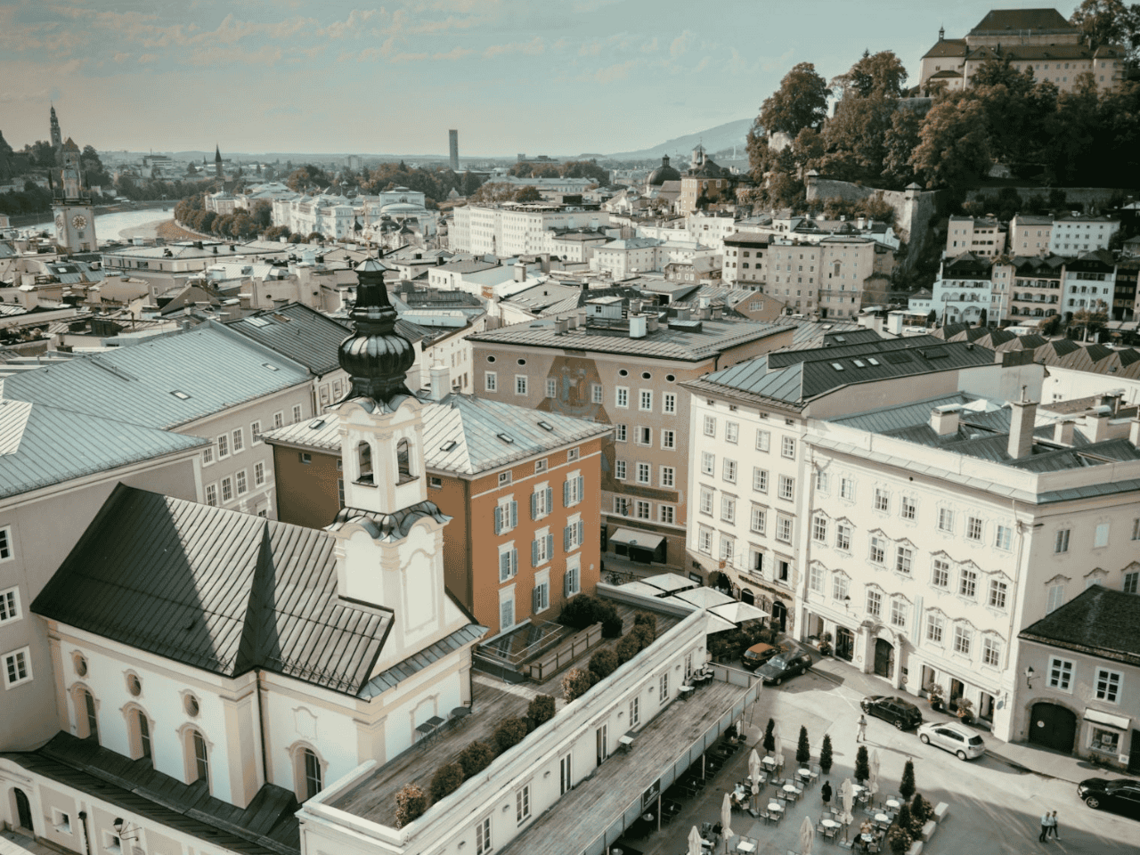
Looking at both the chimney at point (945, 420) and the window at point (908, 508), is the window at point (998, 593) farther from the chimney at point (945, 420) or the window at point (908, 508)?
the chimney at point (945, 420)

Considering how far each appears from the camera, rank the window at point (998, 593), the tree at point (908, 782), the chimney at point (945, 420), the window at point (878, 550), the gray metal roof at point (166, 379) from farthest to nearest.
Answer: the chimney at point (945, 420), the gray metal roof at point (166, 379), the window at point (878, 550), the window at point (998, 593), the tree at point (908, 782)

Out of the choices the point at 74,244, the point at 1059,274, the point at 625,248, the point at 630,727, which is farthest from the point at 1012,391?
the point at 74,244

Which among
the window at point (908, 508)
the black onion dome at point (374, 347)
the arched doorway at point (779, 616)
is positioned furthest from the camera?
the arched doorway at point (779, 616)

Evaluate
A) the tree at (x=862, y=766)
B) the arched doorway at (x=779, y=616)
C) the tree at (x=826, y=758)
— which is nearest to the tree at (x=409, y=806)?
the tree at (x=826, y=758)

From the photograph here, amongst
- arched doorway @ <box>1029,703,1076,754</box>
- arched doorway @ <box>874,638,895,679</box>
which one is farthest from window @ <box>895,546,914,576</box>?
arched doorway @ <box>1029,703,1076,754</box>

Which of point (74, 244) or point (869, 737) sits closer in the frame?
point (869, 737)

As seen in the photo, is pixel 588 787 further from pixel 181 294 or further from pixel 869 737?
pixel 181 294
